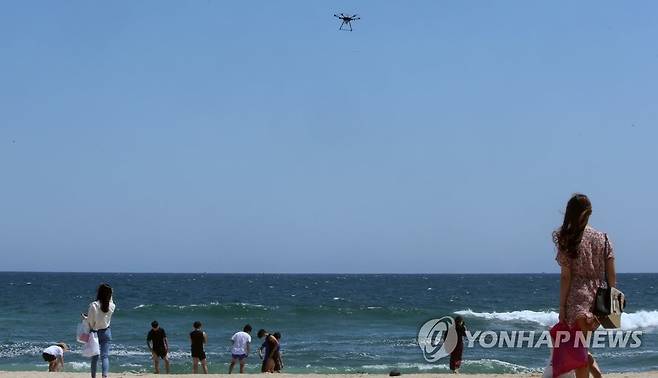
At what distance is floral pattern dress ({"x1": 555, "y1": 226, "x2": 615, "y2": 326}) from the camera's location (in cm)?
523

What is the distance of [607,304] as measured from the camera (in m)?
5.19

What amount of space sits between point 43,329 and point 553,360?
34.4 meters

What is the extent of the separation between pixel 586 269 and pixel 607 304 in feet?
0.72

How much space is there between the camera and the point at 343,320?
42031mm

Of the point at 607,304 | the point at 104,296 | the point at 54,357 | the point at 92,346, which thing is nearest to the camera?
the point at 607,304

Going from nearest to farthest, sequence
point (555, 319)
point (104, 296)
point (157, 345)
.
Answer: point (104, 296) < point (157, 345) < point (555, 319)

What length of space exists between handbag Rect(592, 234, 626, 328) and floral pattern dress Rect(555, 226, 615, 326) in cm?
3

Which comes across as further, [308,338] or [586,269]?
[308,338]

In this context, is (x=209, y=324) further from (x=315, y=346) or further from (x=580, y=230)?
(x=580, y=230)

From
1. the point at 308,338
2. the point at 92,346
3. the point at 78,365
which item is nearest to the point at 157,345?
the point at 78,365

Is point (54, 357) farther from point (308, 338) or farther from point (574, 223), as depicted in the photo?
point (308, 338)

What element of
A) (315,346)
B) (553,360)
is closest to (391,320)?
(315,346)

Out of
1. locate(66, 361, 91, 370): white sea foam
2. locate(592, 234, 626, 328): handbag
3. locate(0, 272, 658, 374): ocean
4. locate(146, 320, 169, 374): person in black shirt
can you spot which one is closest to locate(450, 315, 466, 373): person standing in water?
locate(0, 272, 658, 374): ocean

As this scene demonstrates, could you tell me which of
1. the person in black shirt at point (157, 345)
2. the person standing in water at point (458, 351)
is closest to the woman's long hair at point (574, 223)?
the person standing in water at point (458, 351)
